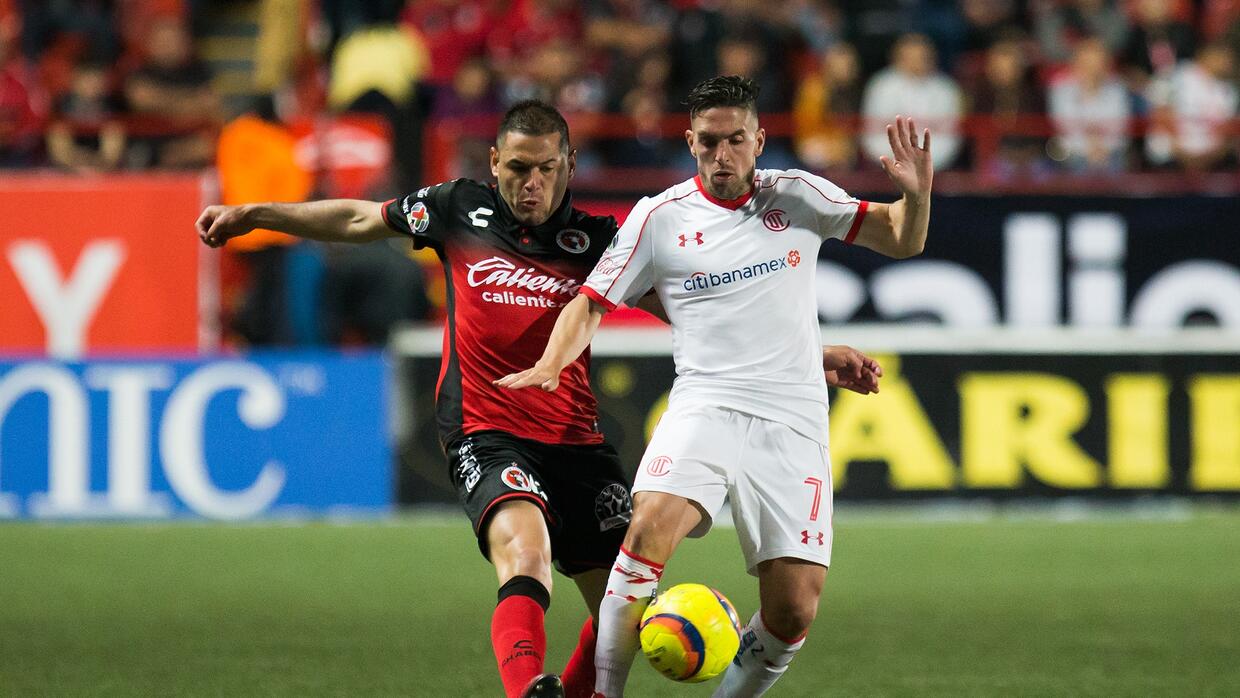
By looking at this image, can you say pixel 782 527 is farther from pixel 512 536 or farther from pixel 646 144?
pixel 646 144

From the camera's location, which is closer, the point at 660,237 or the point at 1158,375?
the point at 660,237

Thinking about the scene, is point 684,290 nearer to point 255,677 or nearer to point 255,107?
point 255,677

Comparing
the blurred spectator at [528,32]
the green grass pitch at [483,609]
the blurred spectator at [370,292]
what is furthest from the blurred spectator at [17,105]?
the blurred spectator at [528,32]

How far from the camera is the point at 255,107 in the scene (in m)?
14.0

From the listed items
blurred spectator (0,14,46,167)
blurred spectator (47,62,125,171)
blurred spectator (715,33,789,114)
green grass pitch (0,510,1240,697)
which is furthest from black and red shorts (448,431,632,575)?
blurred spectator (0,14,46,167)

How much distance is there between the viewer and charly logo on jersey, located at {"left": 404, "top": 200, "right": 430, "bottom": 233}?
6.10m

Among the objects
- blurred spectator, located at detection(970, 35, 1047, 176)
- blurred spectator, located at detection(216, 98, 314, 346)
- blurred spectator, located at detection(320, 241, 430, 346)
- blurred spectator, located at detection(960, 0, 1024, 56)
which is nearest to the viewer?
blurred spectator, located at detection(320, 241, 430, 346)

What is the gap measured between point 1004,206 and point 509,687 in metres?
8.81

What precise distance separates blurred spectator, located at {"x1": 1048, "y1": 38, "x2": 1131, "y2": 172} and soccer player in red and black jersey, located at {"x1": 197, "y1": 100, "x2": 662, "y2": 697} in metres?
8.65

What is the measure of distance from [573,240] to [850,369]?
3.40 feet

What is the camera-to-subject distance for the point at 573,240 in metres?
6.13

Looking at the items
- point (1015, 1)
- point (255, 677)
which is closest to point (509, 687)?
point (255, 677)

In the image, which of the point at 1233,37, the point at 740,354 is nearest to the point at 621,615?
the point at 740,354

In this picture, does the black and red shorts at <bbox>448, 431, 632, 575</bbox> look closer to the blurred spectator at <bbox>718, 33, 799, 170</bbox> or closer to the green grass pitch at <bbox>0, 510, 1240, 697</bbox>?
the green grass pitch at <bbox>0, 510, 1240, 697</bbox>
